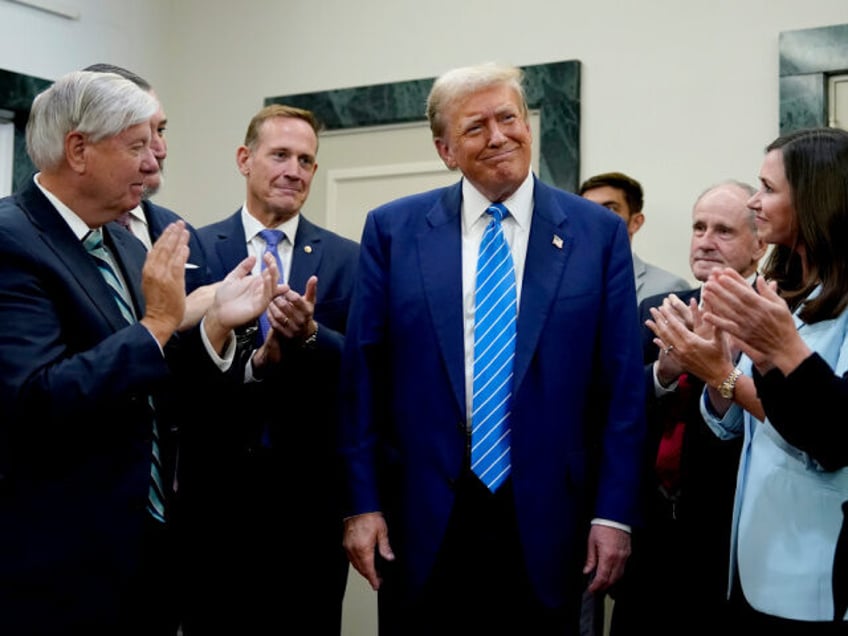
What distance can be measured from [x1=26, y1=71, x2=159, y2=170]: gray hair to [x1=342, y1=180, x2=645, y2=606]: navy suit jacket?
0.58 metres

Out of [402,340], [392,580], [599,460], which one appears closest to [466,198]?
[402,340]

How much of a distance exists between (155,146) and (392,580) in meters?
1.05

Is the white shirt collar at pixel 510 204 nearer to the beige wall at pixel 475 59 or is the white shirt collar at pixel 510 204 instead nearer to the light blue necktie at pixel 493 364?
the light blue necktie at pixel 493 364

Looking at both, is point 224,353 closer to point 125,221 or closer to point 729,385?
point 125,221

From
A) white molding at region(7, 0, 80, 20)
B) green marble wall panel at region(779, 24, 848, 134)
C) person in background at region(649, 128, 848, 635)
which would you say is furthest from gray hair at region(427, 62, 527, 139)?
white molding at region(7, 0, 80, 20)

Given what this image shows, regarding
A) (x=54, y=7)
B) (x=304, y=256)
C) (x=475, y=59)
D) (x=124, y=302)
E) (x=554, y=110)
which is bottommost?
(x=124, y=302)

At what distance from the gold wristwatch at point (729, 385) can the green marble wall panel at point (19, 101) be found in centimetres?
301

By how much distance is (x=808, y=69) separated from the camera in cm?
349

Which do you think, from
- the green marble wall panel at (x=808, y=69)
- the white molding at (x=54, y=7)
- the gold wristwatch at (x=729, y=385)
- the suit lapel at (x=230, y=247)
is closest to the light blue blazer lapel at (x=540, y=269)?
the gold wristwatch at (x=729, y=385)

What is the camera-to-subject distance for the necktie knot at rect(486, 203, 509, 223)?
2.21 m

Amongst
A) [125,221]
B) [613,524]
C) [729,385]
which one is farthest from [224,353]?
[729,385]

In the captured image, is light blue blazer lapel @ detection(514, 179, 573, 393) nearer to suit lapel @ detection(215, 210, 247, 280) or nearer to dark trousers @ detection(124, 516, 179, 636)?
dark trousers @ detection(124, 516, 179, 636)

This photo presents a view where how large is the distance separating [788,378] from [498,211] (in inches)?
27.7

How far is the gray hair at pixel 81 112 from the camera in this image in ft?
6.37
